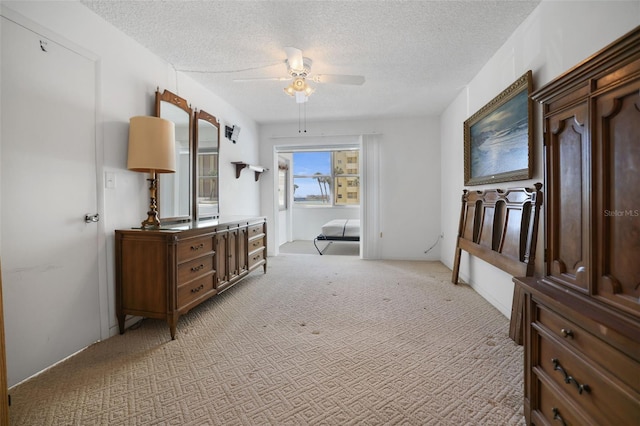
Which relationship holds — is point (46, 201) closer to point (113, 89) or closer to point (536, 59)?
point (113, 89)

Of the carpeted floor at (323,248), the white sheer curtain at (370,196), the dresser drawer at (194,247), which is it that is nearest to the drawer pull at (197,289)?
the dresser drawer at (194,247)

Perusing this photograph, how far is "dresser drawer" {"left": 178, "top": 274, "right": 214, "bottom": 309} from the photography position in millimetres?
2205

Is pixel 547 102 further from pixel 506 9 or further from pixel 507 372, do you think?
pixel 507 372

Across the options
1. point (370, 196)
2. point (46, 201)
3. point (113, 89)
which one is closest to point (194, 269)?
point (46, 201)

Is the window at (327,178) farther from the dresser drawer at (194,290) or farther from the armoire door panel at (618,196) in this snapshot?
the armoire door panel at (618,196)

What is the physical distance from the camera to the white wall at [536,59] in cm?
152

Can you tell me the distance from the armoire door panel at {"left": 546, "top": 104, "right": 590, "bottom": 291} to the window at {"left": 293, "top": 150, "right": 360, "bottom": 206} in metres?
6.20

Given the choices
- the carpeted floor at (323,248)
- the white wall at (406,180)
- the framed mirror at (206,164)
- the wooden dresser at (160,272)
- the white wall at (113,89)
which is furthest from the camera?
the carpeted floor at (323,248)

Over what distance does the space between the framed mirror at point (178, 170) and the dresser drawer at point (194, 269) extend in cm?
61

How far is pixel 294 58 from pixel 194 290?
2072 mm

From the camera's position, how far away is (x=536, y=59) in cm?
211

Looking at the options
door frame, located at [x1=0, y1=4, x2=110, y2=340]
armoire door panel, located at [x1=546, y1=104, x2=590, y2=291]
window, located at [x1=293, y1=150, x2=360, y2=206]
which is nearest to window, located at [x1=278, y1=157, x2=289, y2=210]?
window, located at [x1=293, y1=150, x2=360, y2=206]

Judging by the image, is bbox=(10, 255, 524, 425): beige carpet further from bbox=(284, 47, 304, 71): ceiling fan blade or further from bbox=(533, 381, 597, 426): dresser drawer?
bbox=(284, 47, 304, 71): ceiling fan blade

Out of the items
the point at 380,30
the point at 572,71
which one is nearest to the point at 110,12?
the point at 380,30
